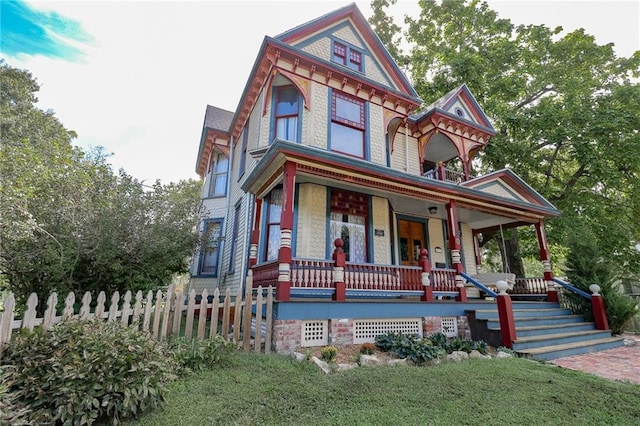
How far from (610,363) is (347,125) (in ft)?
28.4

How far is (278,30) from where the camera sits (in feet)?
31.2

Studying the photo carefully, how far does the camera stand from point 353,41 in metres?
11.1

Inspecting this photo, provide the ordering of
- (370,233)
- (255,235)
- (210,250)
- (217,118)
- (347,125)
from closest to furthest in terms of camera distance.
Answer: (255,235) < (370,233) < (347,125) < (210,250) < (217,118)

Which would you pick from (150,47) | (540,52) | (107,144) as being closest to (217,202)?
(107,144)

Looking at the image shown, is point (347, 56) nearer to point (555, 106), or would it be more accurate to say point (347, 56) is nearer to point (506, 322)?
point (506, 322)

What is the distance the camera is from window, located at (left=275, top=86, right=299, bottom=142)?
9414 millimetres

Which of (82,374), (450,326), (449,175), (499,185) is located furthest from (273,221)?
(499,185)

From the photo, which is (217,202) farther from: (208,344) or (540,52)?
(540,52)

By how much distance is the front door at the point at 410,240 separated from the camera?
10.4 metres

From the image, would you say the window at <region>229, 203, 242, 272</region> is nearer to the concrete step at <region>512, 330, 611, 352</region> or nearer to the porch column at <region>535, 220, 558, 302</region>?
the concrete step at <region>512, 330, 611, 352</region>

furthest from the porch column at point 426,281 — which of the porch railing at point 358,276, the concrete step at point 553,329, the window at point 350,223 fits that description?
the concrete step at point 553,329

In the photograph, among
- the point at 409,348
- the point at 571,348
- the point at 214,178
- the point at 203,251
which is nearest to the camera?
the point at 409,348

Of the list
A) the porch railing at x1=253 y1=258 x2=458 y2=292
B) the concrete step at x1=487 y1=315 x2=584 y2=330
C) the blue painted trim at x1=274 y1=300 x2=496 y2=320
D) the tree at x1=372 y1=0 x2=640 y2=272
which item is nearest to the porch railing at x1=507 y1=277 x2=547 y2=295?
the concrete step at x1=487 y1=315 x2=584 y2=330

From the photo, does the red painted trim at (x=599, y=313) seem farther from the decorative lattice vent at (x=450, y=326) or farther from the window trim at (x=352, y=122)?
the window trim at (x=352, y=122)
